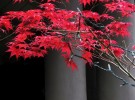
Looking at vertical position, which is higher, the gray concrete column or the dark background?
the gray concrete column

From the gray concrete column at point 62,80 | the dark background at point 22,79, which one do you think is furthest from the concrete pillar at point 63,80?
the dark background at point 22,79

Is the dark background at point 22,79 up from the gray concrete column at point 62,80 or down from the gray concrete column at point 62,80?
down

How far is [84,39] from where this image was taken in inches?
230

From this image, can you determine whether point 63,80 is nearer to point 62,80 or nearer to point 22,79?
point 62,80

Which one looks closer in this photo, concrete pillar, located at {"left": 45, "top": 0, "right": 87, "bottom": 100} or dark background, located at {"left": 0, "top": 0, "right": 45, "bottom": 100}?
concrete pillar, located at {"left": 45, "top": 0, "right": 87, "bottom": 100}

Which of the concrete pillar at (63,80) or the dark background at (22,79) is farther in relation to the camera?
the dark background at (22,79)

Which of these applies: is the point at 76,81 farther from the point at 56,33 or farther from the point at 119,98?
the point at 56,33

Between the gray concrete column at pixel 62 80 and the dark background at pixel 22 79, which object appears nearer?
the gray concrete column at pixel 62 80

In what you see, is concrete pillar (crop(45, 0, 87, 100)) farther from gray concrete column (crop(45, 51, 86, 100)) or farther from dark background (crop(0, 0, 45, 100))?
dark background (crop(0, 0, 45, 100))

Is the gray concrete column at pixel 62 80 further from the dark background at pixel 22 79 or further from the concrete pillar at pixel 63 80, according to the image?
the dark background at pixel 22 79

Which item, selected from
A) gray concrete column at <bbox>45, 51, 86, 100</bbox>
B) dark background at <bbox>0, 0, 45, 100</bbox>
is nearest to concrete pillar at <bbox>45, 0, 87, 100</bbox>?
gray concrete column at <bbox>45, 51, 86, 100</bbox>

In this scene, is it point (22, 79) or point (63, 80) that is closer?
point (63, 80)

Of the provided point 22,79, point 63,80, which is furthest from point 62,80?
point 22,79

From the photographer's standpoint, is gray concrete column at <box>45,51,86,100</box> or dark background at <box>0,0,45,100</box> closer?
gray concrete column at <box>45,51,86,100</box>
